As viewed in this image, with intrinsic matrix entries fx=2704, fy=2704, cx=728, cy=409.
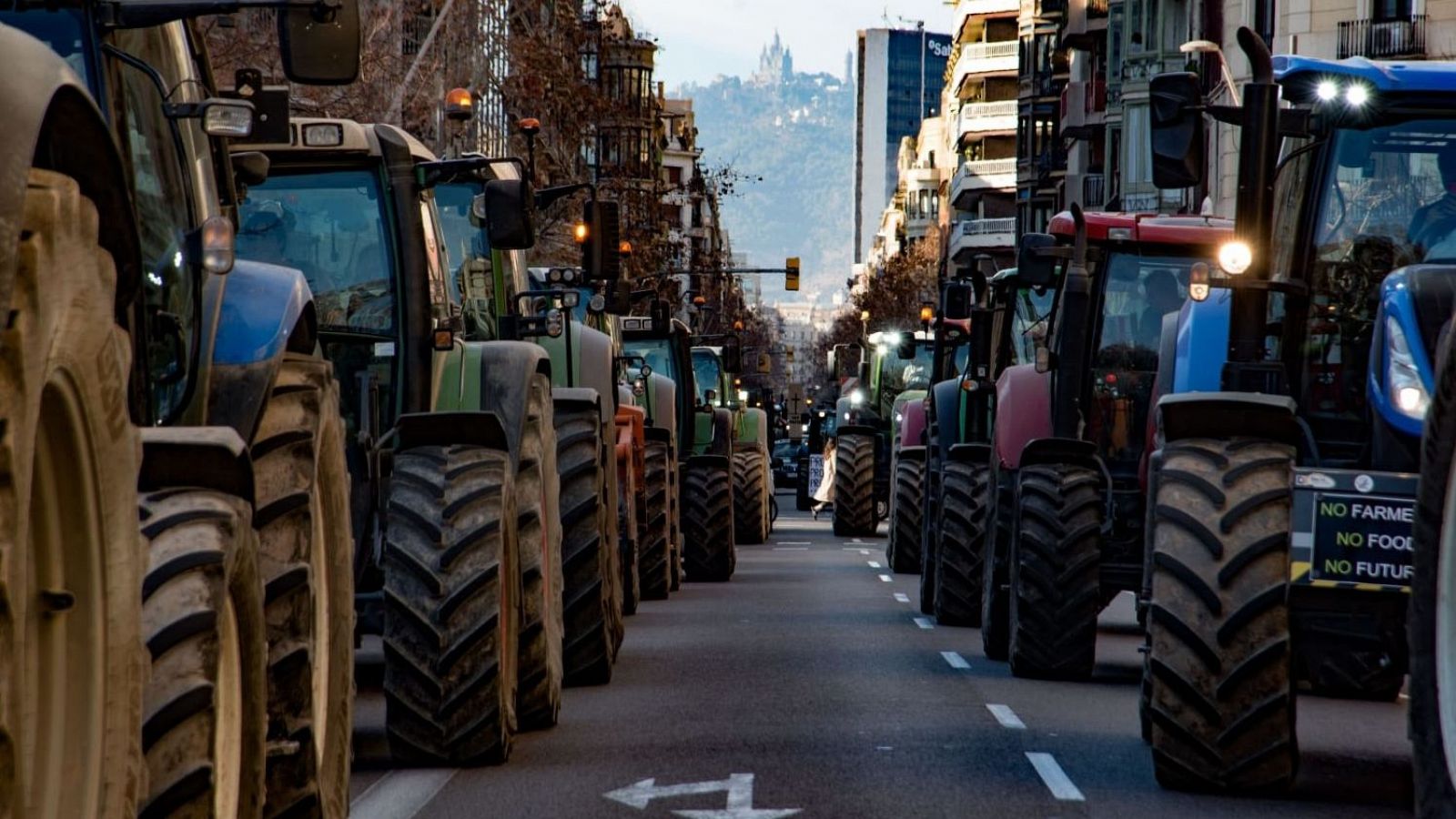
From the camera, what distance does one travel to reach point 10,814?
4023 mm

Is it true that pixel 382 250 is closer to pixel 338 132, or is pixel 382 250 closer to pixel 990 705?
pixel 338 132

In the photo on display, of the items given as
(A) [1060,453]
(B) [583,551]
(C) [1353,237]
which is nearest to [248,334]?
(C) [1353,237]

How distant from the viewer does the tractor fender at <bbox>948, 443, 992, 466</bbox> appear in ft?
65.8

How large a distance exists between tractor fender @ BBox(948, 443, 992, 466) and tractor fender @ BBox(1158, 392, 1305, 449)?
10109 mm

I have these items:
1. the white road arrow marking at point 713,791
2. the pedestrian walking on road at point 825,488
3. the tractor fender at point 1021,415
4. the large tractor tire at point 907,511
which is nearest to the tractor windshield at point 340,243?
the white road arrow marking at point 713,791

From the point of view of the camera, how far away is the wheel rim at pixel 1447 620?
670cm

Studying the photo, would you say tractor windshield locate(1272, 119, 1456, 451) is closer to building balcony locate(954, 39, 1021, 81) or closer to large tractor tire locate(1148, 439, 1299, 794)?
large tractor tire locate(1148, 439, 1299, 794)

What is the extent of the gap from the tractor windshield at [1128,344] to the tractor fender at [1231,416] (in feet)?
20.9

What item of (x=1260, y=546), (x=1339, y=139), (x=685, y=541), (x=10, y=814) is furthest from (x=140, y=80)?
(x=685, y=541)

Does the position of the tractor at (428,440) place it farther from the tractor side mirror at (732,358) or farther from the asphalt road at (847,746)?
the tractor side mirror at (732,358)

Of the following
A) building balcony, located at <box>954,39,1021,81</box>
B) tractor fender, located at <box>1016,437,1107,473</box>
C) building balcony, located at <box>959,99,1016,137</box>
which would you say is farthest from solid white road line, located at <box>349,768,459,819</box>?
building balcony, located at <box>959,99,1016,137</box>

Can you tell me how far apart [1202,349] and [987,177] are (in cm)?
12558

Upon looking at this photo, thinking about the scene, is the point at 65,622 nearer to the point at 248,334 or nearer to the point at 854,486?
the point at 248,334

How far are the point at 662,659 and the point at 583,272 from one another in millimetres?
2512
